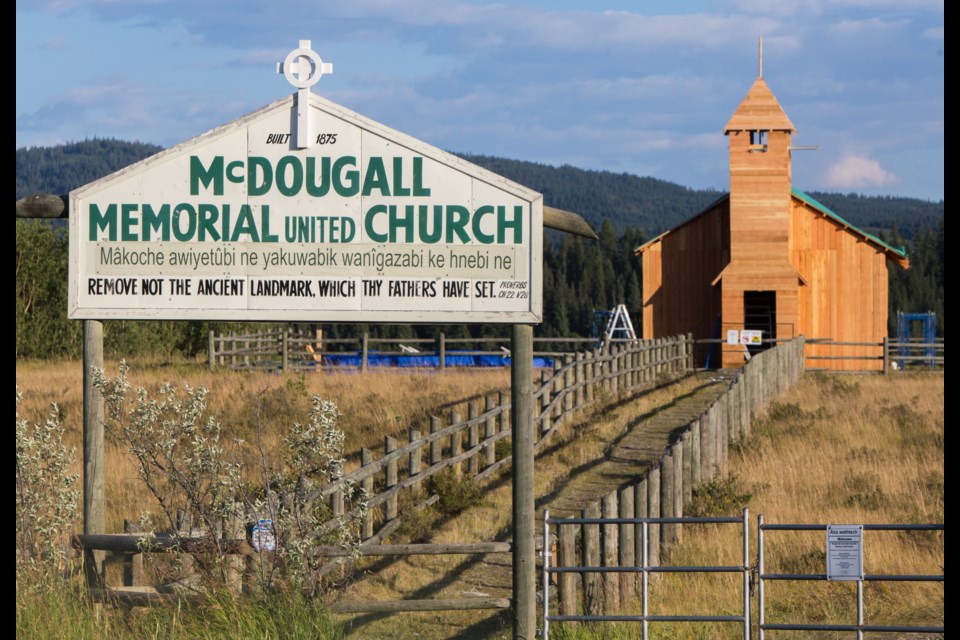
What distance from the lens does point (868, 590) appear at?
1212cm

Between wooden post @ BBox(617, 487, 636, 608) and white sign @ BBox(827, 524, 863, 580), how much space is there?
278 centimetres

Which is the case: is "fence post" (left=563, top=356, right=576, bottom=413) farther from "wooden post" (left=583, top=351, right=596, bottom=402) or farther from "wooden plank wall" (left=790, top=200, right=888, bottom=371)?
"wooden plank wall" (left=790, top=200, right=888, bottom=371)

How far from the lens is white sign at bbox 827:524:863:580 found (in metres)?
→ 9.05

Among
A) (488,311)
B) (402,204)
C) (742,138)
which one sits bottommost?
(488,311)

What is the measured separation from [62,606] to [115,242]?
8.86 feet

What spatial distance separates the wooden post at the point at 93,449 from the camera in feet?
30.4

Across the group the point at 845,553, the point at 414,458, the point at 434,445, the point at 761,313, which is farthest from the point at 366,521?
the point at 761,313

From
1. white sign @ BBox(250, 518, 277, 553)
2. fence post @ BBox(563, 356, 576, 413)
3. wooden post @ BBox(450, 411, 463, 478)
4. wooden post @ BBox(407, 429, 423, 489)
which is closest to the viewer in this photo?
white sign @ BBox(250, 518, 277, 553)

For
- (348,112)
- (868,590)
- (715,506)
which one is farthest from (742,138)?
(348,112)

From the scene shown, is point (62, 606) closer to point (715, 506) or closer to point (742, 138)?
point (715, 506)

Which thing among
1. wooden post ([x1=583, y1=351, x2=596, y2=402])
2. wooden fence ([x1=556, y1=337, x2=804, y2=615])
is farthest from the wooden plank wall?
wooden fence ([x1=556, y1=337, x2=804, y2=615])

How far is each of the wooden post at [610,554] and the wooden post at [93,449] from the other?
175 inches

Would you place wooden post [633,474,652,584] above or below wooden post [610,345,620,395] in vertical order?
below

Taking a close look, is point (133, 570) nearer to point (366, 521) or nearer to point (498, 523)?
point (366, 521)
